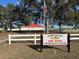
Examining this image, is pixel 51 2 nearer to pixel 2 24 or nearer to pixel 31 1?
pixel 31 1

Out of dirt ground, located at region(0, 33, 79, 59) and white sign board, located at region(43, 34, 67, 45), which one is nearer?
dirt ground, located at region(0, 33, 79, 59)

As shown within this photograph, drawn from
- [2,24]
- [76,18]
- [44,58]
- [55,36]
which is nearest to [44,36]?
[55,36]

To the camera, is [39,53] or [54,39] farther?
[54,39]

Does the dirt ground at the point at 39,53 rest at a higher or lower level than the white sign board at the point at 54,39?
lower

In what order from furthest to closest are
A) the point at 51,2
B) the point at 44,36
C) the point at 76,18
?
1. the point at 76,18
2. the point at 51,2
3. the point at 44,36

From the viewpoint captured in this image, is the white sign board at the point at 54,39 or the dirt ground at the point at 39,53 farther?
the white sign board at the point at 54,39

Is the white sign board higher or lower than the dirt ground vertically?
higher

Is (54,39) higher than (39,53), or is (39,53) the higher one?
(54,39)

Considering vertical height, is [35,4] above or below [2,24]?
above

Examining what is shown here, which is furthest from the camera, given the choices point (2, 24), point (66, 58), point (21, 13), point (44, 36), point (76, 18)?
point (2, 24)

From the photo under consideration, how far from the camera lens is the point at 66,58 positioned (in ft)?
48.9

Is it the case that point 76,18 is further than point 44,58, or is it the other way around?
point 76,18

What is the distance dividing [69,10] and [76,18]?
13.4 ft

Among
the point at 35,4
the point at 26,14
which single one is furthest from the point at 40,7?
the point at 26,14
